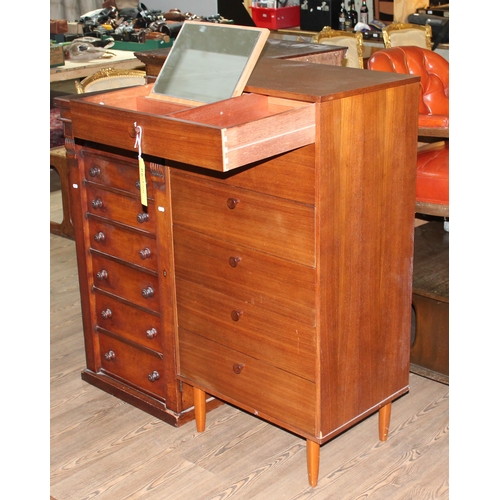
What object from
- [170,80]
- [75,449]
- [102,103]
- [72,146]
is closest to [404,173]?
[170,80]

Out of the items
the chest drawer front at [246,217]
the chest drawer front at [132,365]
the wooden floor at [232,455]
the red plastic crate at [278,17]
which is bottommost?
the wooden floor at [232,455]

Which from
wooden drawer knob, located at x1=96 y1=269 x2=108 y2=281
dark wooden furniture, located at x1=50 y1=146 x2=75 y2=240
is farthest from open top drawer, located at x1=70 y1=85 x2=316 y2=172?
dark wooden furniture, located at x1=50 y1=146 x2=75 y2=240

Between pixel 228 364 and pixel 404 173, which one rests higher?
pixel 404 173

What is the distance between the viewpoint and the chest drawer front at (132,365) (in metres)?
2.89

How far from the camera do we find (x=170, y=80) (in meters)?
2.54

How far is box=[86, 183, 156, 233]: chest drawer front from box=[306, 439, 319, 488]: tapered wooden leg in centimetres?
86

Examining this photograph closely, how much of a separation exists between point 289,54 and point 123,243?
89 cm

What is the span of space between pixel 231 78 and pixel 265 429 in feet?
4.02

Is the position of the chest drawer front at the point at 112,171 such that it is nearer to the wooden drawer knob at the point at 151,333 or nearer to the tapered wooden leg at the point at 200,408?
the wooden drawer knob at the point at 151,333

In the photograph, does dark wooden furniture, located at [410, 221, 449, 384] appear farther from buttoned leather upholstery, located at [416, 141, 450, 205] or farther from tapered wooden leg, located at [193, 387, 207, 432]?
tapered wooden leg, located at [193, 387, 207, 432]

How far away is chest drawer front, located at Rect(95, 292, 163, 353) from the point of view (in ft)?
9.36

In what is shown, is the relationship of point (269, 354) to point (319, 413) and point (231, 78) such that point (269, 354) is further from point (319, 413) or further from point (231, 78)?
point (231, 78)

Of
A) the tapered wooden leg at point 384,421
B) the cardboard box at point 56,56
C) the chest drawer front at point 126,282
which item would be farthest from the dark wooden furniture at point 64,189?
the tapered wooden leg at point 384,421

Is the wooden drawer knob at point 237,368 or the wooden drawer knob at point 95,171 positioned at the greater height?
the wooden drawer knob at point 95,171
